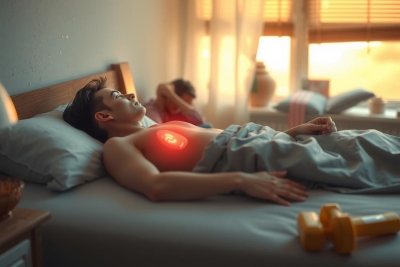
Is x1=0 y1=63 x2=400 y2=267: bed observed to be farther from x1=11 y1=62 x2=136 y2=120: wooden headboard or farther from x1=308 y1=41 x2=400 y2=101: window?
x1=308 y1=41 x2=400 y2=101: window

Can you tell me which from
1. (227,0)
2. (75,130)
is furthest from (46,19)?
(227,0)

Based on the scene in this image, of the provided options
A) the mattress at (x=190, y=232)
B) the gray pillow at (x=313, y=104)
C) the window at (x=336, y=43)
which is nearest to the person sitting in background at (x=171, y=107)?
the gray pillow at (x=313, y=104)

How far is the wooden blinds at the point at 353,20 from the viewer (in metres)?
3.20

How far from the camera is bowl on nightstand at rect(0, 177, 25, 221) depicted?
4.14 feet

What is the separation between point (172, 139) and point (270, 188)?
454mm

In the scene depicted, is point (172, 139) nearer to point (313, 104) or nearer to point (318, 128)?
point (318, 128)

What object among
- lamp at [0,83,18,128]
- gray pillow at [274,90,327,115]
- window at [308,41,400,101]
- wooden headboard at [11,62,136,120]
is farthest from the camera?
window at [308,41,400,101]

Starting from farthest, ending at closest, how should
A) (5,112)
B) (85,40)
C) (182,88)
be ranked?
(182,88)
(85,40)
(5,112)

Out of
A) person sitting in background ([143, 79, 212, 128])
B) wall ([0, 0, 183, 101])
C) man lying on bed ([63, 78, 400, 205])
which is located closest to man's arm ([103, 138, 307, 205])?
man lying on bed ([63, 78, 400, 205])

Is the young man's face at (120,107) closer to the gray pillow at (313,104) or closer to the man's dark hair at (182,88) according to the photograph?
the man's dark hair at (182,88)

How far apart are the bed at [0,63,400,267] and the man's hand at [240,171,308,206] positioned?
27 mm

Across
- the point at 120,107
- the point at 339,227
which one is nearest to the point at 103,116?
the point at 120,107

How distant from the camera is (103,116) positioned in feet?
6.40

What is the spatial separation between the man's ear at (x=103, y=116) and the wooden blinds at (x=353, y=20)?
1.89 metres
